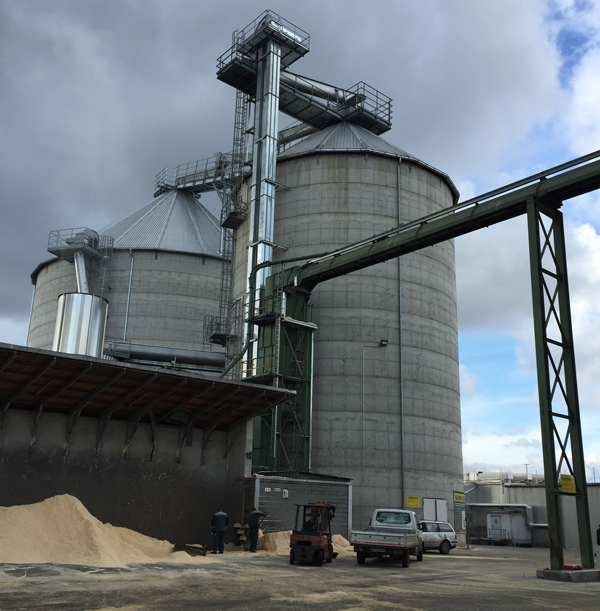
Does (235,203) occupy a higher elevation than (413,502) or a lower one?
higher

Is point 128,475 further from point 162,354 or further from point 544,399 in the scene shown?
point 162,354

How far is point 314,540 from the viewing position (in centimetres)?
1845

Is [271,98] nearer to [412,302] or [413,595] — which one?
[412,302]

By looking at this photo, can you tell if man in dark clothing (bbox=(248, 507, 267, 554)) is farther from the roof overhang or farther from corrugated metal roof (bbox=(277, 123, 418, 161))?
corrugated metal roof (bbox=(277, 123, 418, 161))

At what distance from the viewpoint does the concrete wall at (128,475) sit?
20.4 m

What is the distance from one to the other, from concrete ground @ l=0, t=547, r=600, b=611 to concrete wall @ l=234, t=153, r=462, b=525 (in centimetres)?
1267

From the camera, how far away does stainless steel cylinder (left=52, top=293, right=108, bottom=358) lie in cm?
2779

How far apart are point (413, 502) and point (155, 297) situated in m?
24.7

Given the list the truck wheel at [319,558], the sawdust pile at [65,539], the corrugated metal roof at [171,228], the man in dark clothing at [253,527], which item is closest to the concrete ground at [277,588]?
the truck wheel at [319,558]

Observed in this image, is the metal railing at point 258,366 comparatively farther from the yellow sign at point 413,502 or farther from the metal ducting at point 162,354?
the metal ducting at point 162,354

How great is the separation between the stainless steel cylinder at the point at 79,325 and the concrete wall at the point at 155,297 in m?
17.2

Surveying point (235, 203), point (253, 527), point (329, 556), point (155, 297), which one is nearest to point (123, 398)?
point (253, 527)

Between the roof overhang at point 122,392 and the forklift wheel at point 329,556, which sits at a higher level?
the roof overhang at point 122,392

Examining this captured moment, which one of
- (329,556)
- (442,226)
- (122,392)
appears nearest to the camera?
(329,556)
